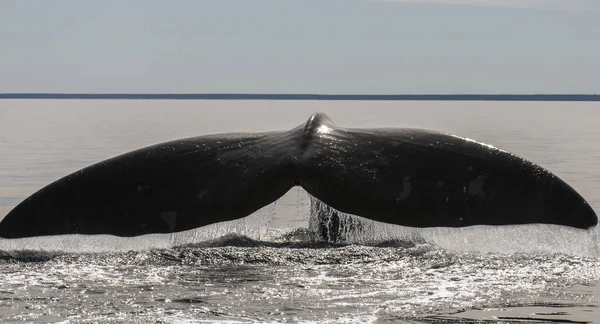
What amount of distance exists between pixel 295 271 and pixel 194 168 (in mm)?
1049

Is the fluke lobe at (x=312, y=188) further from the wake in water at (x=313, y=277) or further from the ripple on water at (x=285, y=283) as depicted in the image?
the ripple on water at (x=285, y=283)

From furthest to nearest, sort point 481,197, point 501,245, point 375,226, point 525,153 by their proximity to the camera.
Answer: point 525,153
point 375,226
point 501,245
point 481,197

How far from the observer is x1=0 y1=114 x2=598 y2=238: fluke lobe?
6977mm

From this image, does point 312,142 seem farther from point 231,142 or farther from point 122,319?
point 122,319

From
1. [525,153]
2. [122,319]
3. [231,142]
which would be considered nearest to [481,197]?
[231,142]

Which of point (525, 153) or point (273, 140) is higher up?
point (525, 153)

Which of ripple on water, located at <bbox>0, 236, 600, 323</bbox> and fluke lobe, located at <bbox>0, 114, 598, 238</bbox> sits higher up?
fluke lobe, located at <bbox>0, 114, 598, 238</bbox>

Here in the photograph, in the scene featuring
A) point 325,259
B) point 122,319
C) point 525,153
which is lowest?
point 122,319

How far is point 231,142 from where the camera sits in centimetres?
789

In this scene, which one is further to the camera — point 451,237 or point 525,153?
point 525,153

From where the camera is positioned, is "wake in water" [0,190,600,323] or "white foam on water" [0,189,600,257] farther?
"white foam on water" [0,189,600,257]

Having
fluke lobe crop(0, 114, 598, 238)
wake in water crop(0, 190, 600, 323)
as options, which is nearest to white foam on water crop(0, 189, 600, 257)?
wake in water crop(0, 190, 600, 323)

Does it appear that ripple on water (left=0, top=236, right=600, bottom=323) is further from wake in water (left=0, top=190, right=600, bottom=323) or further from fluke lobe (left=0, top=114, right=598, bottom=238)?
fluke lobe (left=0, top=114, right=598, bottom=238)

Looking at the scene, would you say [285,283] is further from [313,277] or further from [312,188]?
[312,188]
